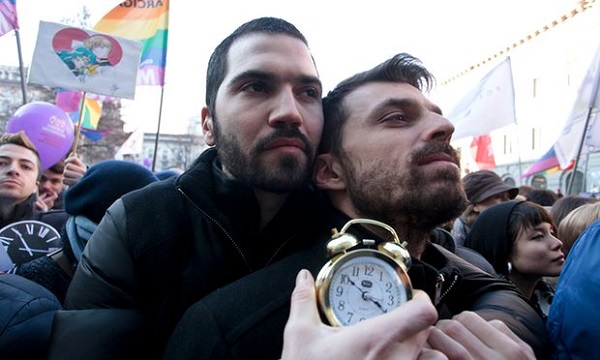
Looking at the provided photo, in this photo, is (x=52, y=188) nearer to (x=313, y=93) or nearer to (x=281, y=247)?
(x=313, y=93)

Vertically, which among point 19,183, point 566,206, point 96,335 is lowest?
point 19,183

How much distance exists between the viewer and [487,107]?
736 centimetres

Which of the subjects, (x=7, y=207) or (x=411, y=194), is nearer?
(x=411, y=194)

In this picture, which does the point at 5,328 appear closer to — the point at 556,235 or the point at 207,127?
the point at 207,127

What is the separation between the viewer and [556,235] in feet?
13.6

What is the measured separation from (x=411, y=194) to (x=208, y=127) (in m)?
1.11

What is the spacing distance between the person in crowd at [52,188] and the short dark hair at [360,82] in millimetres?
3898

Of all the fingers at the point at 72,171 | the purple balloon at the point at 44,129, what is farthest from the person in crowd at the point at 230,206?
the purple balloon at the point at 44,129

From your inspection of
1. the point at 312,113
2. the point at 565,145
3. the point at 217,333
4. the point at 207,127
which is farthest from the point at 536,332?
the point at 565,145

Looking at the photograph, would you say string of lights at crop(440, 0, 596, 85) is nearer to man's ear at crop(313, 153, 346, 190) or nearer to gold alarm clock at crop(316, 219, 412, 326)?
man's ear at crop(313, 153, 346, 190)

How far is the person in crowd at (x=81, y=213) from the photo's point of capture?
2428 millimetres

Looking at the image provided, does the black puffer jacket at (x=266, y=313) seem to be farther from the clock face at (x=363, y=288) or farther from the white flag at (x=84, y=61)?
the white flag at (x=84, y=61)

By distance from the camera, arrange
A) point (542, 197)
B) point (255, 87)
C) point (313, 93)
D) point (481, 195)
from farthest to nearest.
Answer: point (542, 197) → point (481, 195) → point (313, 93) → point (255, 87)

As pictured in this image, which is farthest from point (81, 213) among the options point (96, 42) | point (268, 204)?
point (96, 42)
